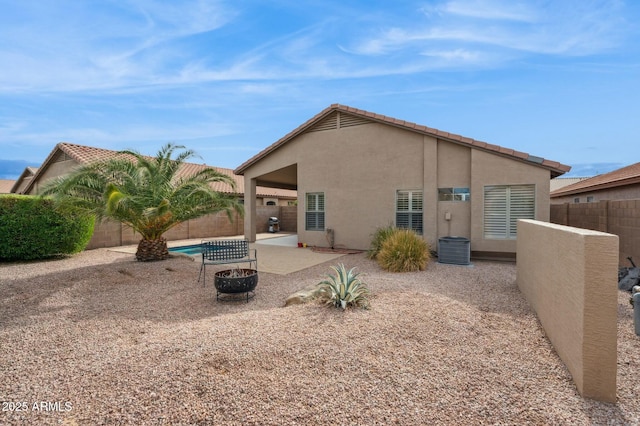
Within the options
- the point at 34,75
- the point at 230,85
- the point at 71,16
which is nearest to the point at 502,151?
the point at 230,85

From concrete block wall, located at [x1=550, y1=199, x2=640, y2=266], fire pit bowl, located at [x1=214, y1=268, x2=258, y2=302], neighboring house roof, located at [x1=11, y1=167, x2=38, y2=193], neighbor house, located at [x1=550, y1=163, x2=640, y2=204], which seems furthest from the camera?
neighboring house roof, located at [x1=11, y1=167, x2=38, y2=193]

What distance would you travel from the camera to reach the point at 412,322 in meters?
4.83

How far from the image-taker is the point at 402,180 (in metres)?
12.6

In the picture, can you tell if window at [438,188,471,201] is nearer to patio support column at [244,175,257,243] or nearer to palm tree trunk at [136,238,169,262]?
patio support column at [244,175,257,243]

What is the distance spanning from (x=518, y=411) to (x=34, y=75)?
15.6 m

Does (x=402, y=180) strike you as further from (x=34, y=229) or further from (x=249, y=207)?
(x=34, y=229)

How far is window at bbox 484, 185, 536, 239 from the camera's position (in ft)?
34.8

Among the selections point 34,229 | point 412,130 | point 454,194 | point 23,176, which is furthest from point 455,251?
point 23,176

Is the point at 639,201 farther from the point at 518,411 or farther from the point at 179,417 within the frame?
the point at 179,417

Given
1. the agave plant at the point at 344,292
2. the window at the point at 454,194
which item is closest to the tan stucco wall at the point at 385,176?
the window at the point at 454,194

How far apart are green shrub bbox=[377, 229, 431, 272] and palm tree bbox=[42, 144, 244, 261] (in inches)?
212

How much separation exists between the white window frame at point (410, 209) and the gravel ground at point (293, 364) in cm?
593

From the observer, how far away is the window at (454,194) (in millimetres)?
11516

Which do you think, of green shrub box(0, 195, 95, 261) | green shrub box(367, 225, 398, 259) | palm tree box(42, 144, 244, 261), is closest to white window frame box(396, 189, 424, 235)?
green shrub box(367, 225, 398, 259)
